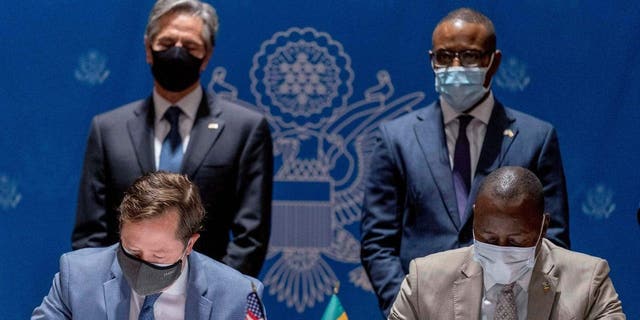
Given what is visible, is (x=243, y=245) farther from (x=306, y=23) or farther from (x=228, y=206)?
(x=306, y=23)

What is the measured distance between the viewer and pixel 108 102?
207 inches

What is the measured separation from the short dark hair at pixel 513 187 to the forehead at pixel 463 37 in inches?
40.3

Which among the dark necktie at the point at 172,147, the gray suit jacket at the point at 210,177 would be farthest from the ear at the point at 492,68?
the dark necktie at the point at 172,147

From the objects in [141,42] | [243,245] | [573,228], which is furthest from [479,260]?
[141,42]

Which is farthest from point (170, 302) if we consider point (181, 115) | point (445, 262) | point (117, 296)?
point (181, 115)

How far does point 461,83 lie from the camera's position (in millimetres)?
4359

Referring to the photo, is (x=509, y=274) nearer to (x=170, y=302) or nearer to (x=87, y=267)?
(x=170, y=302)

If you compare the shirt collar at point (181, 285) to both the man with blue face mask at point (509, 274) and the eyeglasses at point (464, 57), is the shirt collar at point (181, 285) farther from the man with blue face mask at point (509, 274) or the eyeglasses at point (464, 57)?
the eyeglasses at point (464, 57)

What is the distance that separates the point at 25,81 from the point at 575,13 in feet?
8.05

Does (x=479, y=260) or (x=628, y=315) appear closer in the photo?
(x=479, y=260)

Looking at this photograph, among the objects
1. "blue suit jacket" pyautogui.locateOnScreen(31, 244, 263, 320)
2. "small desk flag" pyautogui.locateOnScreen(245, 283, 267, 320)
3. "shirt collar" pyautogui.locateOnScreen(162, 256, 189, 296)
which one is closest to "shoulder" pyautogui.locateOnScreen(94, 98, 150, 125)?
"blue suit jacket" pyautogui.locateOnScreen(31, 244, 263, 320)

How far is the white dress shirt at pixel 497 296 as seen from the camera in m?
3.52

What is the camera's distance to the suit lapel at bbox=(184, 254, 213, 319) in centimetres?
352

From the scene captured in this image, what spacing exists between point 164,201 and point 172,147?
1.13 m
